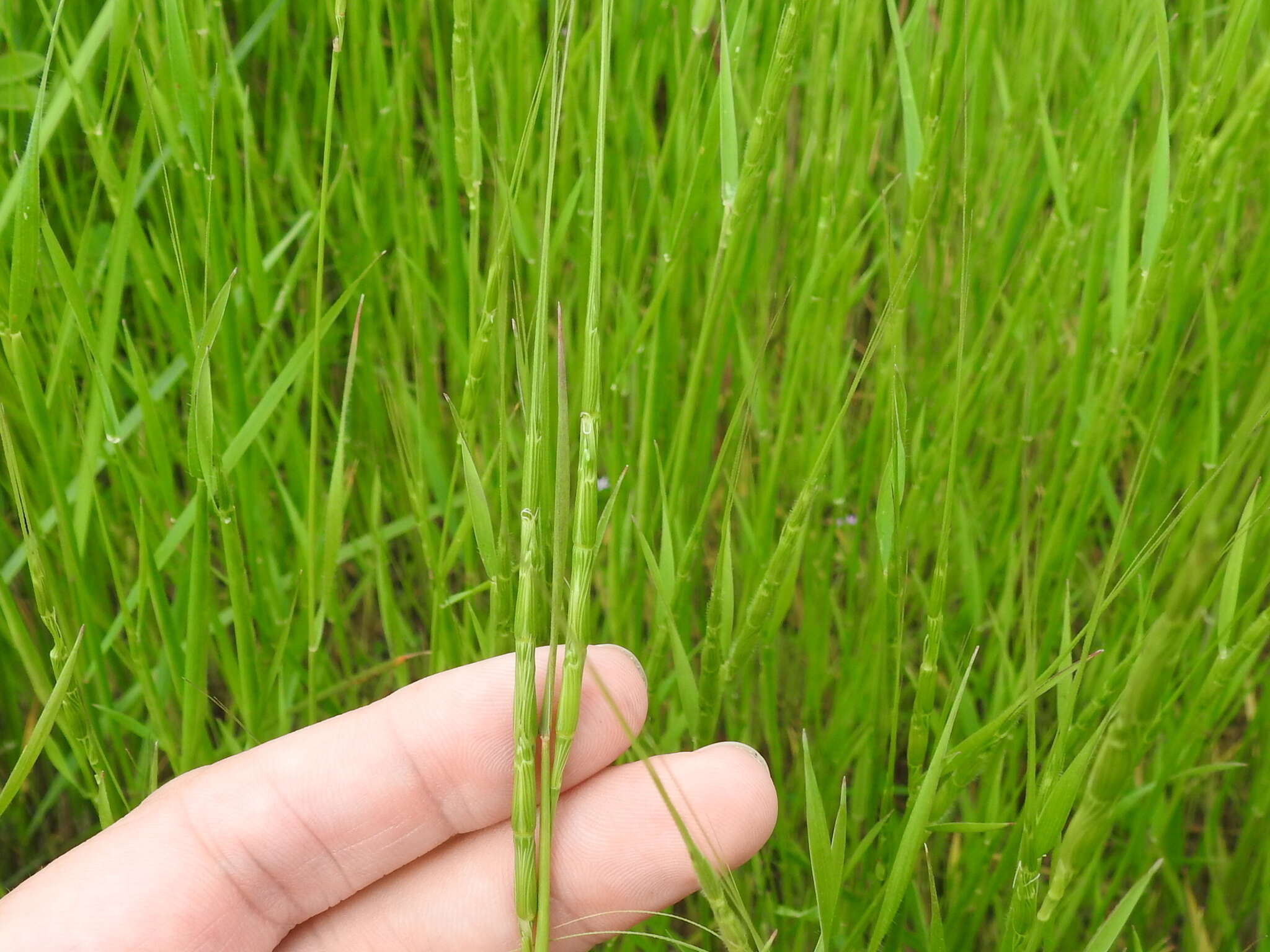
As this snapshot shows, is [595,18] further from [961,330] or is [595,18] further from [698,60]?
[961,330]

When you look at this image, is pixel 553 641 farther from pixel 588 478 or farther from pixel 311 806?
pixel 311 806

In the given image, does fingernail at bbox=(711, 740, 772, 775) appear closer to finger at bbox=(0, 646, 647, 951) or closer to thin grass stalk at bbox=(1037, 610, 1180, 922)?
finger at bbox=(0, 646, 647, 951)

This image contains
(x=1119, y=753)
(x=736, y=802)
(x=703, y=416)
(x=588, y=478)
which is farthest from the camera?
(x=703, y=416)

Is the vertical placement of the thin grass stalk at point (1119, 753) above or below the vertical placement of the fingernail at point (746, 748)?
above

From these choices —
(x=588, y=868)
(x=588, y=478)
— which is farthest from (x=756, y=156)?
(x=588, y=868)

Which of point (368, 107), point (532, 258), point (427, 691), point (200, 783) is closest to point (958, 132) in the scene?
point (532, 258)

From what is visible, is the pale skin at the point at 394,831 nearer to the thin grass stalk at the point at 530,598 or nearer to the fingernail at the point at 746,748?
the fingernail at the point at 746,748

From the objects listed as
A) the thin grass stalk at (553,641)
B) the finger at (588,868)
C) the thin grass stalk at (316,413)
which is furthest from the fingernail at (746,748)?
the thin grass stalk at (316,413)

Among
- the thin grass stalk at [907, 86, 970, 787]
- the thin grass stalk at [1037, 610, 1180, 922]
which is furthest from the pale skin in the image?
the thin grass stalk at [1037, 610, 1180, 922]
